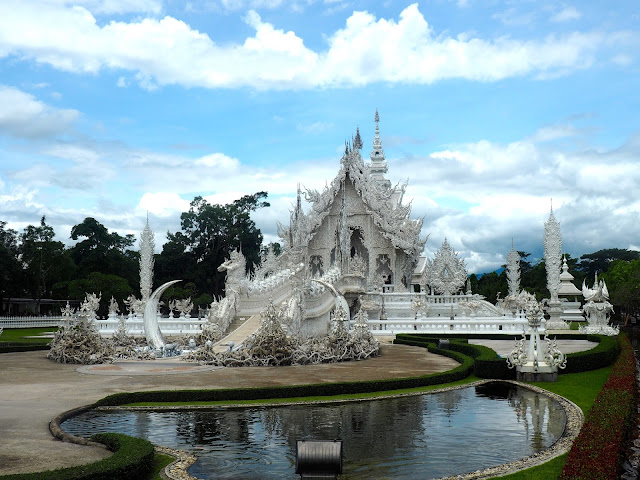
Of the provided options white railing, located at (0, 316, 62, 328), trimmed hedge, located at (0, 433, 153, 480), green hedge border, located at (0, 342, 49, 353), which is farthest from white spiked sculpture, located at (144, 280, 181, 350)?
white railing, located at (0, 316, 62, 328)

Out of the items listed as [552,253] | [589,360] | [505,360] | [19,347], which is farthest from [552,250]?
[19,347]

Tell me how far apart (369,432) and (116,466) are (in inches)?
151

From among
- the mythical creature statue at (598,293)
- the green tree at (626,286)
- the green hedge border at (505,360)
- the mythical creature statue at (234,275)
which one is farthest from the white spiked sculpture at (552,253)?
the mythical creature statue at (234,275)

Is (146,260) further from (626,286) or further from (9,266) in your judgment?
(626,286)

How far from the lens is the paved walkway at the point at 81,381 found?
24.3ft

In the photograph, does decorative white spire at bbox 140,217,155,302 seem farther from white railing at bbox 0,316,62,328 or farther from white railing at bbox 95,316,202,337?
white railing at bbox 95,316,202,337

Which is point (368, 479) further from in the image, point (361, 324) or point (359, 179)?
point (359, 179)

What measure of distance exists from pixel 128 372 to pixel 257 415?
6.07 meters

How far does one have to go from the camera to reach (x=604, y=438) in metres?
6.97

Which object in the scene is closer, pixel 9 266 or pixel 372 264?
pixel 372 264

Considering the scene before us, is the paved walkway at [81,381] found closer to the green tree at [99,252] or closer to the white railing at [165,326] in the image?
the white railing at [165,326]

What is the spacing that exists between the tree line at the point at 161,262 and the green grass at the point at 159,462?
3566cm

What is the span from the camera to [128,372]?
15.0 m

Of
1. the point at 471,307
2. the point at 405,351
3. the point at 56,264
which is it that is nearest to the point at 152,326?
the point at 405,351
